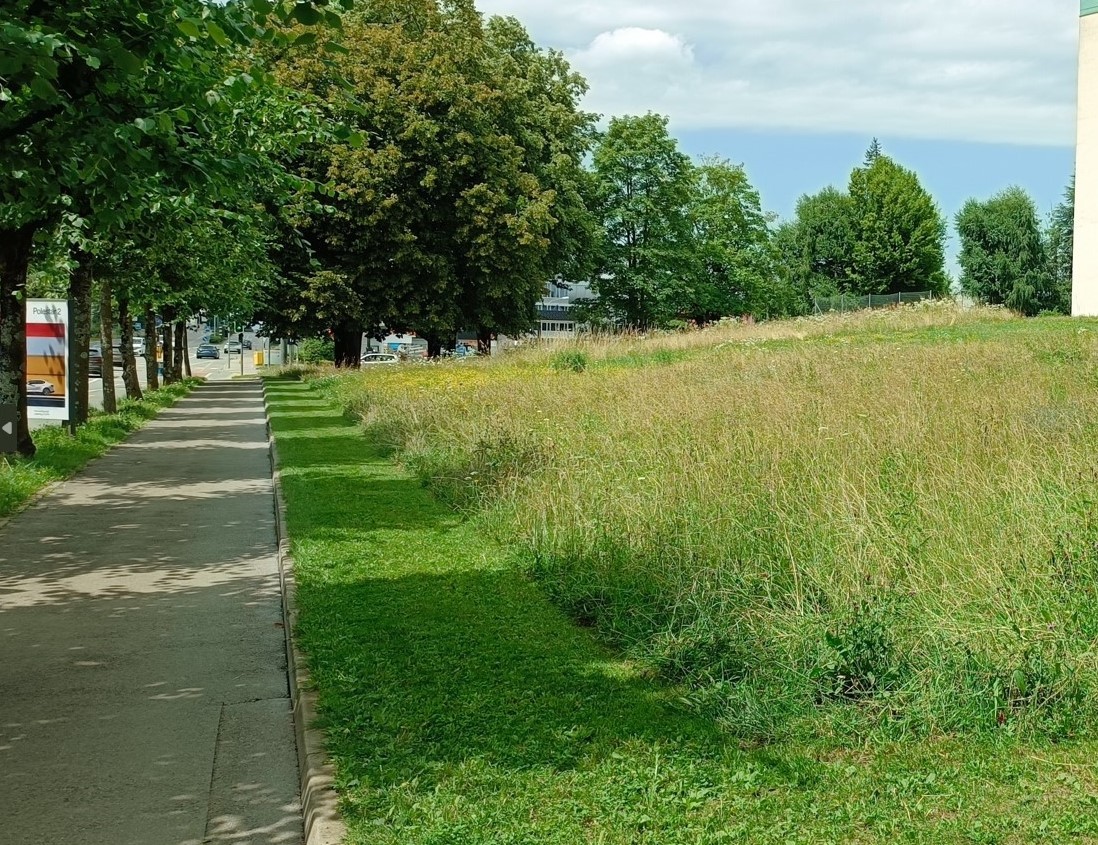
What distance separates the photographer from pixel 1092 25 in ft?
118

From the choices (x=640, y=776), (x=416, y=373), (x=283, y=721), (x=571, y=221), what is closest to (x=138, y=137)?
(x=283, y=721)

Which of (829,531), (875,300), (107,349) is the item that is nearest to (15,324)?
(107,349)

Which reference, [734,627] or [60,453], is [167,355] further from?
[734,627]

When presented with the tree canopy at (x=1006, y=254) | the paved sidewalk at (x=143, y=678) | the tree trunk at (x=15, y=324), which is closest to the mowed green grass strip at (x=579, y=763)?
the paved sidewalk at (x=143, y=678)

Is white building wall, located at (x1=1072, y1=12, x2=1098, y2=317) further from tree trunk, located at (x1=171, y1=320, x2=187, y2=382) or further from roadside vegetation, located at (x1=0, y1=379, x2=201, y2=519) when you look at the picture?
tree trunk, located at (x1=171, y1=320, x2=187, y2=382)

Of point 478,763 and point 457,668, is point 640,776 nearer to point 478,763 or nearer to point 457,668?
point 478,763

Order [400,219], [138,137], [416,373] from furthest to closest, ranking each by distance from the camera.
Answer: [400,219], [416,373], [138,137]

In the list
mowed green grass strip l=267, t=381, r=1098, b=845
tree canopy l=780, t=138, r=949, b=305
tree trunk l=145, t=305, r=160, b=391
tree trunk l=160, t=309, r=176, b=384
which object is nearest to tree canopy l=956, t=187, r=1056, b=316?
tree canopy l=780, t=138, r=949, b=305

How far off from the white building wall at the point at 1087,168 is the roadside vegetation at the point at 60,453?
27.3m

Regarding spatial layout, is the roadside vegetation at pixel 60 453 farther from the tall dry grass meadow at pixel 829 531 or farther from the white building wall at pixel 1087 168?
the white building wall at pixel 1087 168

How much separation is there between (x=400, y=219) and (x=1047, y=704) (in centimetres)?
3840

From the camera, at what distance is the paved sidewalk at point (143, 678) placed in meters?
4.98

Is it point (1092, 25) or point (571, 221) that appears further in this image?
point (571, 221)

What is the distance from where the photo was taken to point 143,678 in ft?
22.7
